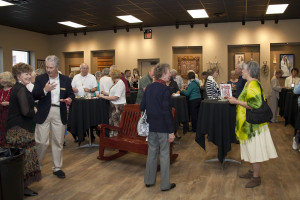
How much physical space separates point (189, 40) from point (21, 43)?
21.7 ft

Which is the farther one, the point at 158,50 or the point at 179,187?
the point at 158,50

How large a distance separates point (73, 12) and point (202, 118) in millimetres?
6120

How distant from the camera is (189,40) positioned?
1137 centimetres

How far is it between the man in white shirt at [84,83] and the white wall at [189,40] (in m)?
5.73

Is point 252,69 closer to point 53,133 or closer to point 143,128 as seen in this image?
point 143,128

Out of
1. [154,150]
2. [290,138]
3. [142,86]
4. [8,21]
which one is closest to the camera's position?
[154,150]

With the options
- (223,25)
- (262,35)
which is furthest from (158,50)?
(262,35)

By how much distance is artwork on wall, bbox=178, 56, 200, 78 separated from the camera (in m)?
11.6

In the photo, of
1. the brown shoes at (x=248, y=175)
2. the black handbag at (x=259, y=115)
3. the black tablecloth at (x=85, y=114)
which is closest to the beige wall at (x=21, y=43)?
the black tablecloth at (x=85, y=114)

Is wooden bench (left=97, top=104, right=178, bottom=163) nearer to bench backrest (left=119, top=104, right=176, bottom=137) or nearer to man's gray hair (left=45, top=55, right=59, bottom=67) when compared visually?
bench backrest (left=119, top=104, right=176, bottom=137)

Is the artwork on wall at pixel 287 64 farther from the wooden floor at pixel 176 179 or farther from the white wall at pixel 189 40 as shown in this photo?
the wooden floor at pixel 176 179

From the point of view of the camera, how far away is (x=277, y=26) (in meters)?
10.5

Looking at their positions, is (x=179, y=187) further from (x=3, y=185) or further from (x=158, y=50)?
(x=158, y=50)

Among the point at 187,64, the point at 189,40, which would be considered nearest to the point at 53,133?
the point at 189,40
